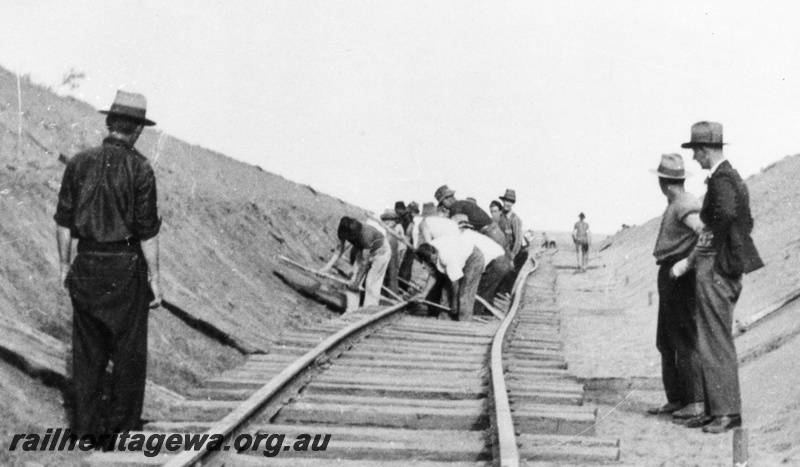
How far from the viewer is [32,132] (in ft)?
32.3

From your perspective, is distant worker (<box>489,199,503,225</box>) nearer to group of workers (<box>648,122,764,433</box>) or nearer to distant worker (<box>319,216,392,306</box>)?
distant worker (<box>319,216,392,306</box>)

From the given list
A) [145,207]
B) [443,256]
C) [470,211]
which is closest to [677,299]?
[145,207]

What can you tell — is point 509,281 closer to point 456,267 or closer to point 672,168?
point 456,267

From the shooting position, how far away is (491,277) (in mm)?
12977

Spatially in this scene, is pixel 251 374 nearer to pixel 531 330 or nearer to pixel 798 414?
pixel 798 414

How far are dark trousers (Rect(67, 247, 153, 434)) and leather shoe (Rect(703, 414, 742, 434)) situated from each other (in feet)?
11.6

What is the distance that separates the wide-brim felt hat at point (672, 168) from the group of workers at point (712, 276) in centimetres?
17

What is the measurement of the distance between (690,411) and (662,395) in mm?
1388

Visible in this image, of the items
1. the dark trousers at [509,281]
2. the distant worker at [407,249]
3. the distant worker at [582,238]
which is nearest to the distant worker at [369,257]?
the distant worker at [407,249]

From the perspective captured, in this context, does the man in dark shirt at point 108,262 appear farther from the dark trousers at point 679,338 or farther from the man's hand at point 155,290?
the dark trousers at point 679,338

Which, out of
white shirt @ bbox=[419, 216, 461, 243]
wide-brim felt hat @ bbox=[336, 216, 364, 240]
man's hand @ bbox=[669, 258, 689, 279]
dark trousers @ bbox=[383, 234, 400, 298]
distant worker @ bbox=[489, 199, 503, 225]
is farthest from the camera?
distant worker @ bbox=[489, 199, 503, 225]

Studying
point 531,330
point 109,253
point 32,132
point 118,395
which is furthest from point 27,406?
point 531,330

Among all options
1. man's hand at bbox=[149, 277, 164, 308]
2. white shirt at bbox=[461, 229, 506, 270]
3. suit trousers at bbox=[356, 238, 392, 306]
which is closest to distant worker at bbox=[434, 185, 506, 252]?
white shirt at bbox=[461, 229, 506, 270]

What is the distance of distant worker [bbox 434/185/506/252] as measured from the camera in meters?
12.9
